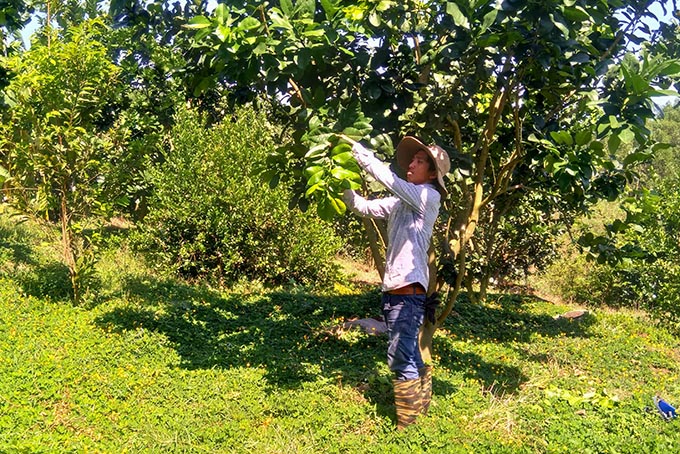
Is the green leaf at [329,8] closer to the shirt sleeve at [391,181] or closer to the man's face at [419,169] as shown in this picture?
the shirt sleeve at [391,181]

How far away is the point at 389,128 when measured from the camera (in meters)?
4.19

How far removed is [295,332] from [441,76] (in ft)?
10.5

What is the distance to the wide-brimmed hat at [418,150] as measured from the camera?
3857 millimetres

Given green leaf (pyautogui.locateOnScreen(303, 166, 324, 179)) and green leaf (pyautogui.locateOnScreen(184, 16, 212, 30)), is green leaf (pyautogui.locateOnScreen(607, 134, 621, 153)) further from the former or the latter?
green leaf (pyautogui.locateOnScreen(184, 16, 212, 30))

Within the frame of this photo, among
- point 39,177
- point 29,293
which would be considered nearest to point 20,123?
point 39,177

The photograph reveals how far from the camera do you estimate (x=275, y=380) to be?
4809 mm

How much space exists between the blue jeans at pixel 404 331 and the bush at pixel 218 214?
550cm

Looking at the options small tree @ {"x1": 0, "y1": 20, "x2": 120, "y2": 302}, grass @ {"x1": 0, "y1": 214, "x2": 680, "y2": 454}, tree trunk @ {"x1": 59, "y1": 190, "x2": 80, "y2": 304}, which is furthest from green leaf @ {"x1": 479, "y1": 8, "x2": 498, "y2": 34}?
tree trunk @ {"x1": 59, "y1": 190, "x2": 80, "y2": 304}

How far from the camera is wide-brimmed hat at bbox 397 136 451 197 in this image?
3.86 m

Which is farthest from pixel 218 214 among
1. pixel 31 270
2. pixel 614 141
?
pixel 614 141

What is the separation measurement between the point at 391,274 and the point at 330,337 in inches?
97.2

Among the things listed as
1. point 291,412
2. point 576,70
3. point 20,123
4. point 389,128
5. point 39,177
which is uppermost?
point 576,70

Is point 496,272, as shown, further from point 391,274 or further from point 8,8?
point 8,8

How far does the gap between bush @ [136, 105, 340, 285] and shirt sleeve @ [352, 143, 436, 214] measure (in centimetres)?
568
